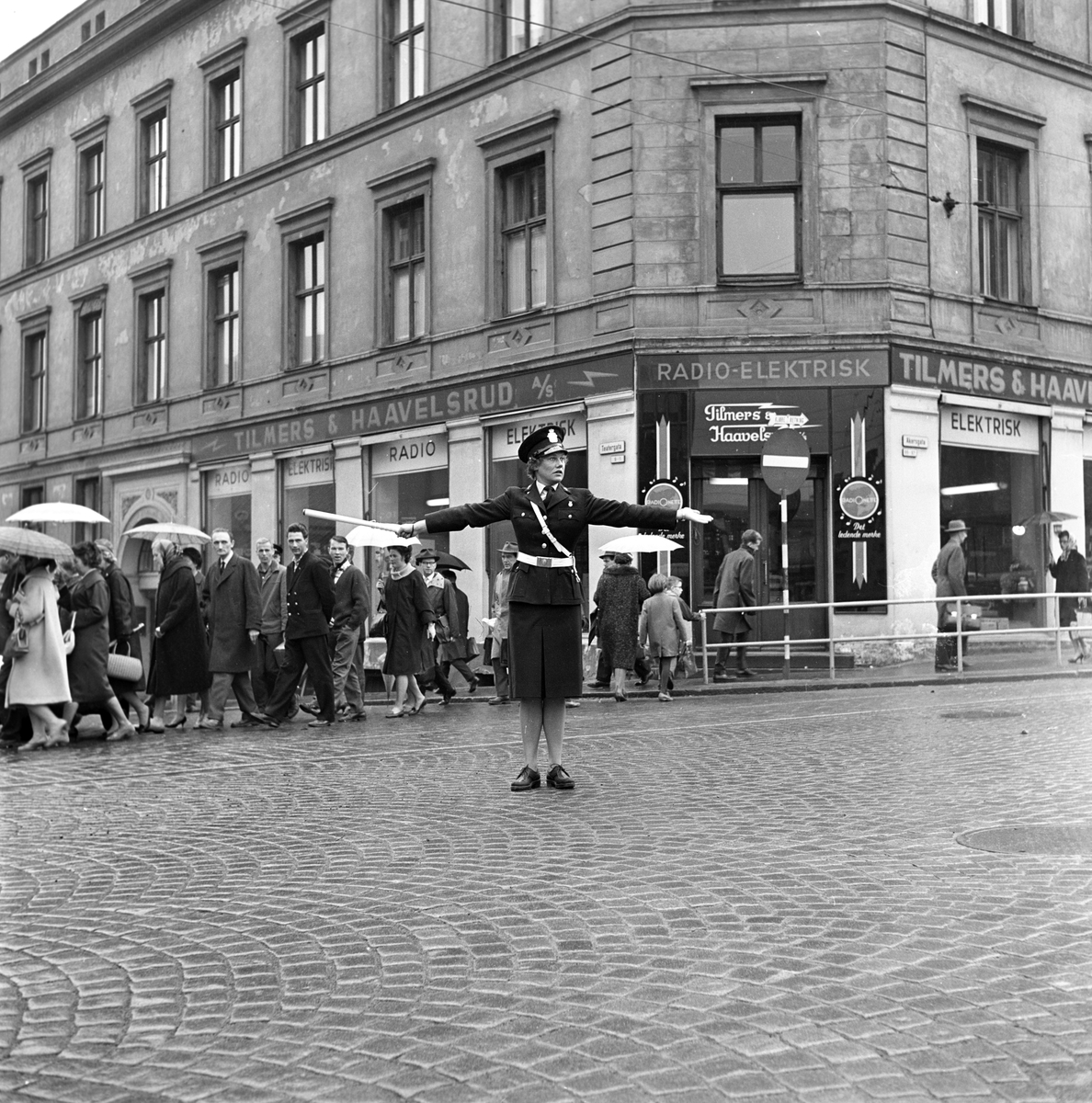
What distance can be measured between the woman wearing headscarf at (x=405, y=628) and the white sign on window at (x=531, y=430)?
5.58 metres

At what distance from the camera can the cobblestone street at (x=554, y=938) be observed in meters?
3.60

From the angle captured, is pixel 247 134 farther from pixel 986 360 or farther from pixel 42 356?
pixel 986 360

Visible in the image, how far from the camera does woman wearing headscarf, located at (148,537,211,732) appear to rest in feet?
46.6

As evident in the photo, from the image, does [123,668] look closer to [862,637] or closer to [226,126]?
[862,637]

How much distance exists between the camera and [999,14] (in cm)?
2261

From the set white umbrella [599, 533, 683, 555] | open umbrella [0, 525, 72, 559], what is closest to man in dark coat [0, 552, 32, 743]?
open umbrella [0, 525, 72, 559]

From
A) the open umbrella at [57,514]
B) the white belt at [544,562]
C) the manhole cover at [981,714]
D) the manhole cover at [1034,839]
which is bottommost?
the manhole cover at [1034,839]

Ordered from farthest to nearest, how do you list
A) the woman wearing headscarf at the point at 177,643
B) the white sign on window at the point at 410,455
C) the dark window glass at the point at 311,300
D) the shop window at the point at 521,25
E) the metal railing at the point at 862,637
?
the dark window glass at the point at 311,300 → the white sign on window at the point at 410,455 → the shop window at the point at 521,25 → the metal railing at the point at 862,637 → the woman wearing headscarf at the point at 177,643

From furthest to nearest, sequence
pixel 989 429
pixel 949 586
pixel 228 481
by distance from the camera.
Answer: pixel 228 481 → pixel 989 429 → pixel 949 586

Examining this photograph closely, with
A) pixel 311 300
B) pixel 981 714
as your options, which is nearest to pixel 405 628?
pixel 981 714

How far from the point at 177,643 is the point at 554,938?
10089 mm

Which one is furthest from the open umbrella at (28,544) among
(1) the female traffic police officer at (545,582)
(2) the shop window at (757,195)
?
(2) the shop window at (757,195)

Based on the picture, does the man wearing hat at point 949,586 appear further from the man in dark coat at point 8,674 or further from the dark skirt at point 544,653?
the man in dark coat at point 8,674

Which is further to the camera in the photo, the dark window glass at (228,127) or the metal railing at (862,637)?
the dark window glass at (228,127)
